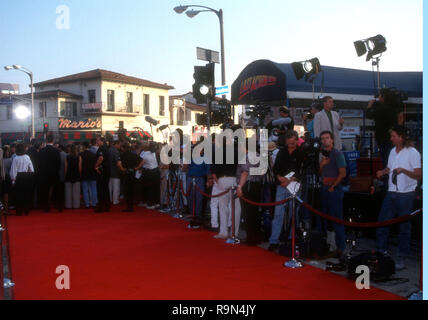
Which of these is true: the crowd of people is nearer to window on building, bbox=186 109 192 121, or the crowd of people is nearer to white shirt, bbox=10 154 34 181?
white shirt, bbox=10 154 34 181

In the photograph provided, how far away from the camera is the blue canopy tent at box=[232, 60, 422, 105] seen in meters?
11.7

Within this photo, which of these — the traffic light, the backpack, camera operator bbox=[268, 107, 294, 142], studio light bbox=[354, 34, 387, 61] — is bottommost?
the backpack

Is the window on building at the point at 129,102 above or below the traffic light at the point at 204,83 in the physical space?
above

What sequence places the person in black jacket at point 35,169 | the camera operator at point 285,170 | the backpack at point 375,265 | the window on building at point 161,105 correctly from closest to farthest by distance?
the backpack at point 375,265, the camera operator at point 285,170, the person in black jacket at point 35,169, the window on building at point 161,105

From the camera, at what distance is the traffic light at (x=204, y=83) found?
10.9 m

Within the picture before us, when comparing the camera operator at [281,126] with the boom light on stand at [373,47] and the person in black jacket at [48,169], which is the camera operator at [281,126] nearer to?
the boom light on stand at [373,47]

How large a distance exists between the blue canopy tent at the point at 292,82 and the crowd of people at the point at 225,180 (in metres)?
2.39

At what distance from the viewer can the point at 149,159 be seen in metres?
12.3

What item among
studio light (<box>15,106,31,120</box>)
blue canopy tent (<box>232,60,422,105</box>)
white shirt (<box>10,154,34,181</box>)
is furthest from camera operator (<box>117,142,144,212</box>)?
studio light (<box>15,106,31,120</box>)

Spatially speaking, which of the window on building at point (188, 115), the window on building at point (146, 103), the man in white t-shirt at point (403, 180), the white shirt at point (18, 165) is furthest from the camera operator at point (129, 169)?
the window on building at point (188, 115)

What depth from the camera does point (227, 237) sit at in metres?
7.94

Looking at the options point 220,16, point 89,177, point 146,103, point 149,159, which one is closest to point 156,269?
point 149,159

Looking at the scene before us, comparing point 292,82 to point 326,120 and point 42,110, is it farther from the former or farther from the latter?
point 42,110

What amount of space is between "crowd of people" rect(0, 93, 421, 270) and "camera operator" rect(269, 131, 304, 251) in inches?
0.6
